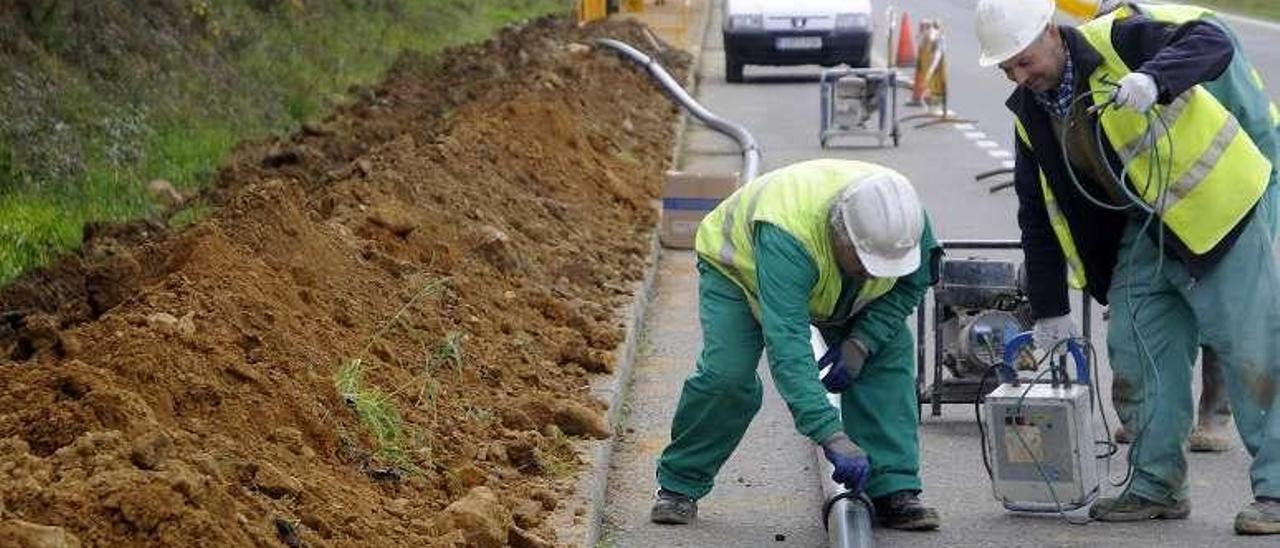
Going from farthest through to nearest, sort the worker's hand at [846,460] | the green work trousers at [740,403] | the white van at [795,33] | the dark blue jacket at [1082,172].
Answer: the white van at [795,33] < the green work trousers at [740,403] < the dark blue jacket at [1082,172] < the worker's hand at [846,460]

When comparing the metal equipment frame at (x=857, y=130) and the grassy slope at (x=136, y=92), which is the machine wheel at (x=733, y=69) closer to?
the grassy slope at (x=136, y=92)

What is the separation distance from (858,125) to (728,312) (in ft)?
47.6

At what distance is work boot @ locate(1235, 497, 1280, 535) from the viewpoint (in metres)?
8.03

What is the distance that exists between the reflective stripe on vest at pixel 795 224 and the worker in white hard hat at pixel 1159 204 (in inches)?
25.5

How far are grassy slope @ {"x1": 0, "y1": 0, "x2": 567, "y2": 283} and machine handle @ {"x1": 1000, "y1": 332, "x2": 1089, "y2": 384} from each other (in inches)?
239

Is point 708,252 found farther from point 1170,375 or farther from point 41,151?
point 41,151

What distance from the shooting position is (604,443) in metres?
9.31

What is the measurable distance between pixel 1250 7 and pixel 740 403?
43.4m

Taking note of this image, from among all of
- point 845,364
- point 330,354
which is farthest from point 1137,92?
point 330,354

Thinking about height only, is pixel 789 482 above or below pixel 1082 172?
below

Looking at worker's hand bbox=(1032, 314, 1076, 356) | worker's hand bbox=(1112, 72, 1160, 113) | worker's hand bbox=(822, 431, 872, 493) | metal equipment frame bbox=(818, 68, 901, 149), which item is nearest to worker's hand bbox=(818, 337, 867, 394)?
worker's hand bbox=(822, 431, 872, 493)

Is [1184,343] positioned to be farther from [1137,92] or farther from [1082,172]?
[1137,92]

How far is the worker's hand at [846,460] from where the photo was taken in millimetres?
7641

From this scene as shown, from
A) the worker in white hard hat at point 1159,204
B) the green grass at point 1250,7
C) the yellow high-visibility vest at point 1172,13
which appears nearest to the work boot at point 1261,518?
the worker in white hard hat at point 1159,204
